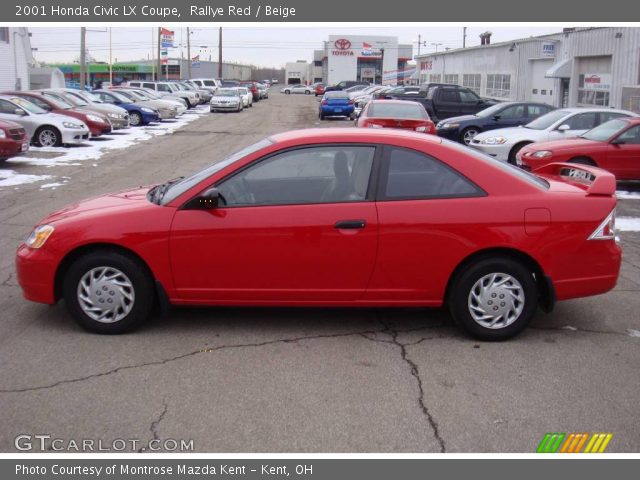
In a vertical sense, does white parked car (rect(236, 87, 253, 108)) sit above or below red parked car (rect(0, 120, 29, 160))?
above

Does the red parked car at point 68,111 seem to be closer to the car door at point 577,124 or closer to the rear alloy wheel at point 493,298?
the car door at point 577,124

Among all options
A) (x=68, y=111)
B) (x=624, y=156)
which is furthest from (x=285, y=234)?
(x=68, y=111)

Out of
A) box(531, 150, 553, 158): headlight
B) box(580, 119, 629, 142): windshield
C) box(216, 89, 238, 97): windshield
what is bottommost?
box(531, 150, 553, 158): headlight

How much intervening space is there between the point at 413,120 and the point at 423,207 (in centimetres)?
Result: 1068

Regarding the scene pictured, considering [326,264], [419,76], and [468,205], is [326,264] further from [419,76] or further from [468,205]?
[419,76]

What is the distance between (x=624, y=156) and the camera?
1259 centimetres

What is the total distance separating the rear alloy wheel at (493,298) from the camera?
520cm

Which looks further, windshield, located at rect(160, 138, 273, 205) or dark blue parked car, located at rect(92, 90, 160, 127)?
dark blue parked car, located at rect(92, 90, 160, 127)

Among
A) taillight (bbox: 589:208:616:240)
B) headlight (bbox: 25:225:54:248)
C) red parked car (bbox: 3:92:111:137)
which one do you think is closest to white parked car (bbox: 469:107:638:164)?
taillight (bbox: 589:208:616:240)

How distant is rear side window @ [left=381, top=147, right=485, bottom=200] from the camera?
5.24 m

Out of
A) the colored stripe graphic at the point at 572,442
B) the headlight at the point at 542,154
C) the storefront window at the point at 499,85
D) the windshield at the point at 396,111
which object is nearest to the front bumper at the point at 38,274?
the colored stripe graphic at the point at 572,442

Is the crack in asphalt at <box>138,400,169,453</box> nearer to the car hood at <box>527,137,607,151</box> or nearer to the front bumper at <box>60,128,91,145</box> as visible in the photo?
the car hood at <box>527,137,607,151</box>

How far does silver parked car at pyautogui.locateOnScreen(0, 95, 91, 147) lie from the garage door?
68.8 feet

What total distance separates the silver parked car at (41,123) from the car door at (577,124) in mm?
13425
